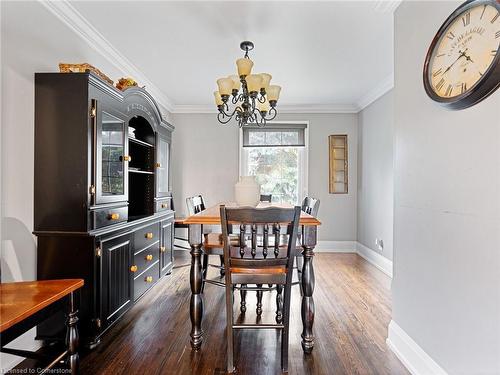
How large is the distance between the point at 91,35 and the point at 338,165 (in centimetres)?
374

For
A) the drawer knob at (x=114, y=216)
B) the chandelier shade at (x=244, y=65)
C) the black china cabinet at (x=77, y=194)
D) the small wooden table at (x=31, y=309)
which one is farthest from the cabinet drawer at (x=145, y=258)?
Result: the chandelier shade at (x=244, y=65)

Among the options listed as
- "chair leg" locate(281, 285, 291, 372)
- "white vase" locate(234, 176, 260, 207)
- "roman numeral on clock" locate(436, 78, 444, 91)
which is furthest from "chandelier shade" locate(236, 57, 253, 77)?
"chair leg" locate(281, 285, 291, 372)

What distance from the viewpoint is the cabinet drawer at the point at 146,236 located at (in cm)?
240

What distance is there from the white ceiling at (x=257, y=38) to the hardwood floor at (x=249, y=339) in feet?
7.92

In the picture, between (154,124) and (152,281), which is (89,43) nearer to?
(154,124)

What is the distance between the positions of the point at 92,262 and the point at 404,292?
6.67ft

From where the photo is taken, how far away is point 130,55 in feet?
9.39

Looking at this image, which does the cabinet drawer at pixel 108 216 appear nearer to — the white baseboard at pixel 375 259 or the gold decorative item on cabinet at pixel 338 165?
the white baseboard at pixel 375 259

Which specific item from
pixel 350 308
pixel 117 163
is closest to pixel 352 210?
pixel 350 308

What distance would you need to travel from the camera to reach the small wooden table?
1116 mm

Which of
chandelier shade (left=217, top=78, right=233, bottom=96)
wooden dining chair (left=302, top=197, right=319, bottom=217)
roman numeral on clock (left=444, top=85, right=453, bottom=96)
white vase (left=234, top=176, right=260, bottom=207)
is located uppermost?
chandelier shade (left=217, top=78, right=233, bottom=96)

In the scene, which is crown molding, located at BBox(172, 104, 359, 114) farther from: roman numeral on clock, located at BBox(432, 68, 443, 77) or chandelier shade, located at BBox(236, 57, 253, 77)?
roman numeral on clock, located at BBox(432, 68, 443, 77)

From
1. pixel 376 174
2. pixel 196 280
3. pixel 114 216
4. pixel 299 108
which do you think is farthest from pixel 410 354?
pixel 299 108

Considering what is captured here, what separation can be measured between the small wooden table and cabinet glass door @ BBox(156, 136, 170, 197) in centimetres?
162
